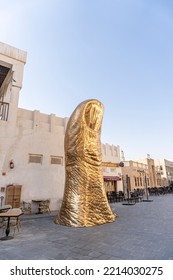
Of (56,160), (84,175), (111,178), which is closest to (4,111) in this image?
(56,160)

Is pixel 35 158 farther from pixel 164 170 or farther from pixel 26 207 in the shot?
pixel 164 170

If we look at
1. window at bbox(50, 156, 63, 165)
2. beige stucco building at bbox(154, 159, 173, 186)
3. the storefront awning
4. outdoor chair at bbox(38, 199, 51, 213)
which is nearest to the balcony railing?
window at bbox(50, 156, 63, 165)

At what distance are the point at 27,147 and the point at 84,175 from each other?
5.50m

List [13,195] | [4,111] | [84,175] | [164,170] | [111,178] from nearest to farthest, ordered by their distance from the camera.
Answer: [84,175] → [13,195] → [4,111] → [111,178] → [164,170]

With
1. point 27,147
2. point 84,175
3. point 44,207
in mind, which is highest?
point 27,147

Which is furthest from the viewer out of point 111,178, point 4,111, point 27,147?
point 111,178

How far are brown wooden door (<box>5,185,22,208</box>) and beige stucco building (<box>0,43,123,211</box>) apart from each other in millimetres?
153

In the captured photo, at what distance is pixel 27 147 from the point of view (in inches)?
424

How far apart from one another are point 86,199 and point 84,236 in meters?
1.61

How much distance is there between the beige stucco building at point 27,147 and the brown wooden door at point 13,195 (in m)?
0.15

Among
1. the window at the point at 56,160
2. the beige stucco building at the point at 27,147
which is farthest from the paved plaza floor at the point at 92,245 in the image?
the window at the point at 56,160

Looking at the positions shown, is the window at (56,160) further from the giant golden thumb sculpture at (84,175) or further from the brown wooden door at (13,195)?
the giant golden thumb sculpture at (84,175)

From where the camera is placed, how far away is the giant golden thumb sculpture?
20.5 feet
